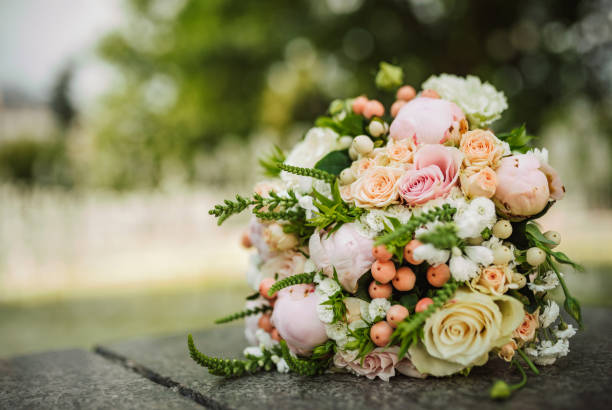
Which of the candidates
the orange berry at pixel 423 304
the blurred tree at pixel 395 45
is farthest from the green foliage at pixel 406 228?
the blurred tree at pixel 395 45

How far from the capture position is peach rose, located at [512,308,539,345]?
1.27 m

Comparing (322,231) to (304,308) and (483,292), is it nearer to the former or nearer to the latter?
(304,308)

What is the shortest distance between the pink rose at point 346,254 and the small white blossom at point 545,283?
1.27ft

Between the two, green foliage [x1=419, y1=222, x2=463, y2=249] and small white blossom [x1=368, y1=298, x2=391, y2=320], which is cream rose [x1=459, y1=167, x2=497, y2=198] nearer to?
green foliage [x1=419, y1=222, x2=463, y2=249]

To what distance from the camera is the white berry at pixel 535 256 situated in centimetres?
126

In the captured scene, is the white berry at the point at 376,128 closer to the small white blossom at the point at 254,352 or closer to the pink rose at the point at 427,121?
the pink rose at the point at 427,121

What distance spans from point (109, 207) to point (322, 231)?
6875mm

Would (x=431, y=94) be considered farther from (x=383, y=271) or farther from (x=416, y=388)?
(x=416, y=388)

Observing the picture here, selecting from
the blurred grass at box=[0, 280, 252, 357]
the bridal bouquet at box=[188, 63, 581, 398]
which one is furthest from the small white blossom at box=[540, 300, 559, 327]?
the blurred grass at box=[0, 280, 252, 357]

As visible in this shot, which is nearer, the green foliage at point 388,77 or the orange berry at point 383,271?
the orange berry at point 383,271

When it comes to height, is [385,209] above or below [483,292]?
above

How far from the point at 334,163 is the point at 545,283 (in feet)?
2.03

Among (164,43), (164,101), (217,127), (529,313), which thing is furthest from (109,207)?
(164,101)

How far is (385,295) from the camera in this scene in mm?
1278
